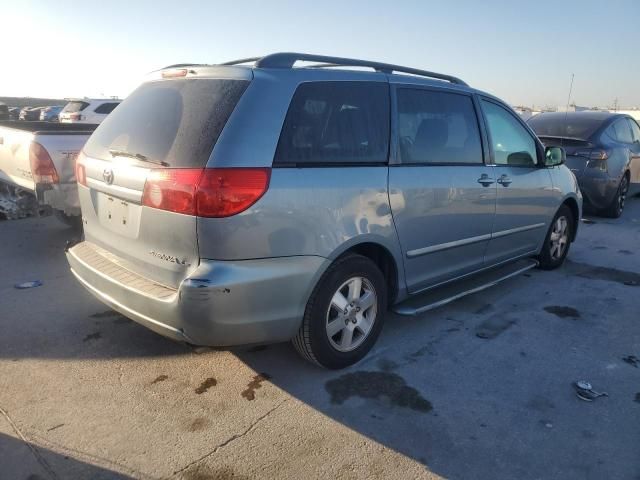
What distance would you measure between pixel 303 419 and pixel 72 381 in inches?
56.8

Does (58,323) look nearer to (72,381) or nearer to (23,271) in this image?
(72,381)

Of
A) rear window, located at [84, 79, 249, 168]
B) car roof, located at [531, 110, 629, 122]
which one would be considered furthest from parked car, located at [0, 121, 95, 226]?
car roof, located at [531, 110, 629, 122]

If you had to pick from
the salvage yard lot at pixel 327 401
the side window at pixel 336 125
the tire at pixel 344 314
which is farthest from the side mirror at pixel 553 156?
the tire at pixel 344 314

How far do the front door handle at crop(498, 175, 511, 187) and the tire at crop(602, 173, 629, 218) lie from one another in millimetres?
5021

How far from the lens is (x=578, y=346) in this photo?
377 cm

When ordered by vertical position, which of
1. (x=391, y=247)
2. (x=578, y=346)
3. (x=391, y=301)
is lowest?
(x=578, y=346)

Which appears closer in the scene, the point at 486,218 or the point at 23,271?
the point at 486,218

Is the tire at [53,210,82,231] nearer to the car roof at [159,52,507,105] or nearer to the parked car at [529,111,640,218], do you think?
the car roof at [159,52,507,105]

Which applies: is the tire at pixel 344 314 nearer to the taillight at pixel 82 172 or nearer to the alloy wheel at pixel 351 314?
the alloy wheel at pixel 351 314

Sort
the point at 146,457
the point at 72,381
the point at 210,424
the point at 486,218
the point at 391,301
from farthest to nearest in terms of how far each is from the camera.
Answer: the point at 486,218
the point at 391,301
the point at 72,381
the point at 210,424
the point at 146,457

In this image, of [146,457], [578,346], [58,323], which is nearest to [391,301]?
[578,346]

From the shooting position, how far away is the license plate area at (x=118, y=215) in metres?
2.95

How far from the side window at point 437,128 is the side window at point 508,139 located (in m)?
0.27

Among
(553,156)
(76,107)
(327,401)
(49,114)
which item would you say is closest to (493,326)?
(327,401)
